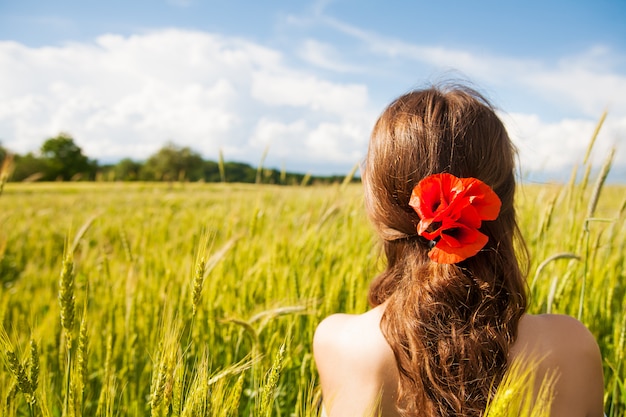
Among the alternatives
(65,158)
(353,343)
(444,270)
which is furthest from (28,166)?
(444,270)

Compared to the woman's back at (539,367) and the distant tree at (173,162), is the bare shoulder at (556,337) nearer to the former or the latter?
the woman's back at (539,367)

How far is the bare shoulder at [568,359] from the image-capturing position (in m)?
1.01

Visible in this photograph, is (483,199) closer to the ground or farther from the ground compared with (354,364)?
farther from the ground

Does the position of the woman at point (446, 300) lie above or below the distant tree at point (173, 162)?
below

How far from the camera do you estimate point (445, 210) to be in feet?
Result: 2.98

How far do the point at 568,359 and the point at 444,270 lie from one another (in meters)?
0.36

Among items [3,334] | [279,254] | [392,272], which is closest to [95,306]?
[279,254]

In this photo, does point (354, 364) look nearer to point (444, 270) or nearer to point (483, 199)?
point (444, 270)

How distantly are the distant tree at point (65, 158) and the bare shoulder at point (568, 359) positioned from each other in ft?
168

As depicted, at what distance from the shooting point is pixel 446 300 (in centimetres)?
99

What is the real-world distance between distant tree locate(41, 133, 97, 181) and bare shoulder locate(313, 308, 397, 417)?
50.9 m

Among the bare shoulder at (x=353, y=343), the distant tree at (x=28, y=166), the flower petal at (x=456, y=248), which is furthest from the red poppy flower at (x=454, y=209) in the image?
the distant tree at (x=28, y=166)

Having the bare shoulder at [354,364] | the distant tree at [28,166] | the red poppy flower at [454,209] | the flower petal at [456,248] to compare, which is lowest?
the bare shoulder at [354,364]

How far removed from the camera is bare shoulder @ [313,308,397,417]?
3.33ft
